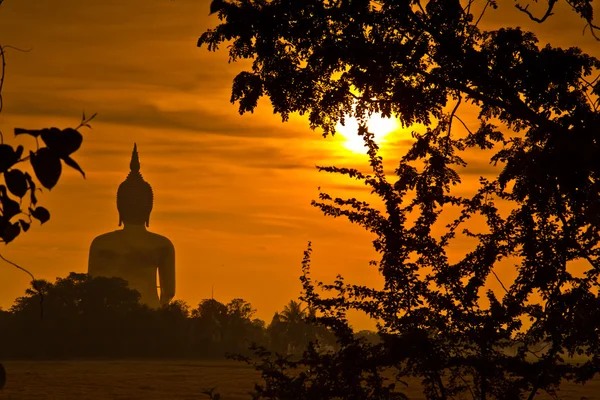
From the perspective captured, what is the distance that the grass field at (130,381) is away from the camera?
55.6 m

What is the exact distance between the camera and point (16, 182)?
350cm

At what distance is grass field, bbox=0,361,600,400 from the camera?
55.6m

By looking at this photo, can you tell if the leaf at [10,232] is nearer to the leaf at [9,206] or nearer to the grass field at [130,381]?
the leaf at [9,206]

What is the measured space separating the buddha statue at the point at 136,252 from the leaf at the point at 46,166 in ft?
299

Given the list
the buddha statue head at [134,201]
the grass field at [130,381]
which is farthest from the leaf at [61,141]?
the buddha statue head at [134,201]

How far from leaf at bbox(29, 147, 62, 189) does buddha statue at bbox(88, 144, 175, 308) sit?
91.3 meters

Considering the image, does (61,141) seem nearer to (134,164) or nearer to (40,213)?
(40,213)

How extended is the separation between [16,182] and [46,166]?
0.56 feet

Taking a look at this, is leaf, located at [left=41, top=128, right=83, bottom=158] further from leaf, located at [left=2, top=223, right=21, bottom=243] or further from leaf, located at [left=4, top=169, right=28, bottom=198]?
leaf, located at [left=2, top=223, right=21, bottom=243]

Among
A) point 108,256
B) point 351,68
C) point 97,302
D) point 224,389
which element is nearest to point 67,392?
point 224,389

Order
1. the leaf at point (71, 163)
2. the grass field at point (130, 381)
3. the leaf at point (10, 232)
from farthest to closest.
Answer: the grass field at point (130, 381) < the leaf at point (10, 232) < the leaf at point (71, 163)

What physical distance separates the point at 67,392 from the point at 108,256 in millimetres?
42083

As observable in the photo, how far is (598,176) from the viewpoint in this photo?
9453 millimetres

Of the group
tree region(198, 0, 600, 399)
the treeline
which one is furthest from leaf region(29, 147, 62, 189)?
the treeline
